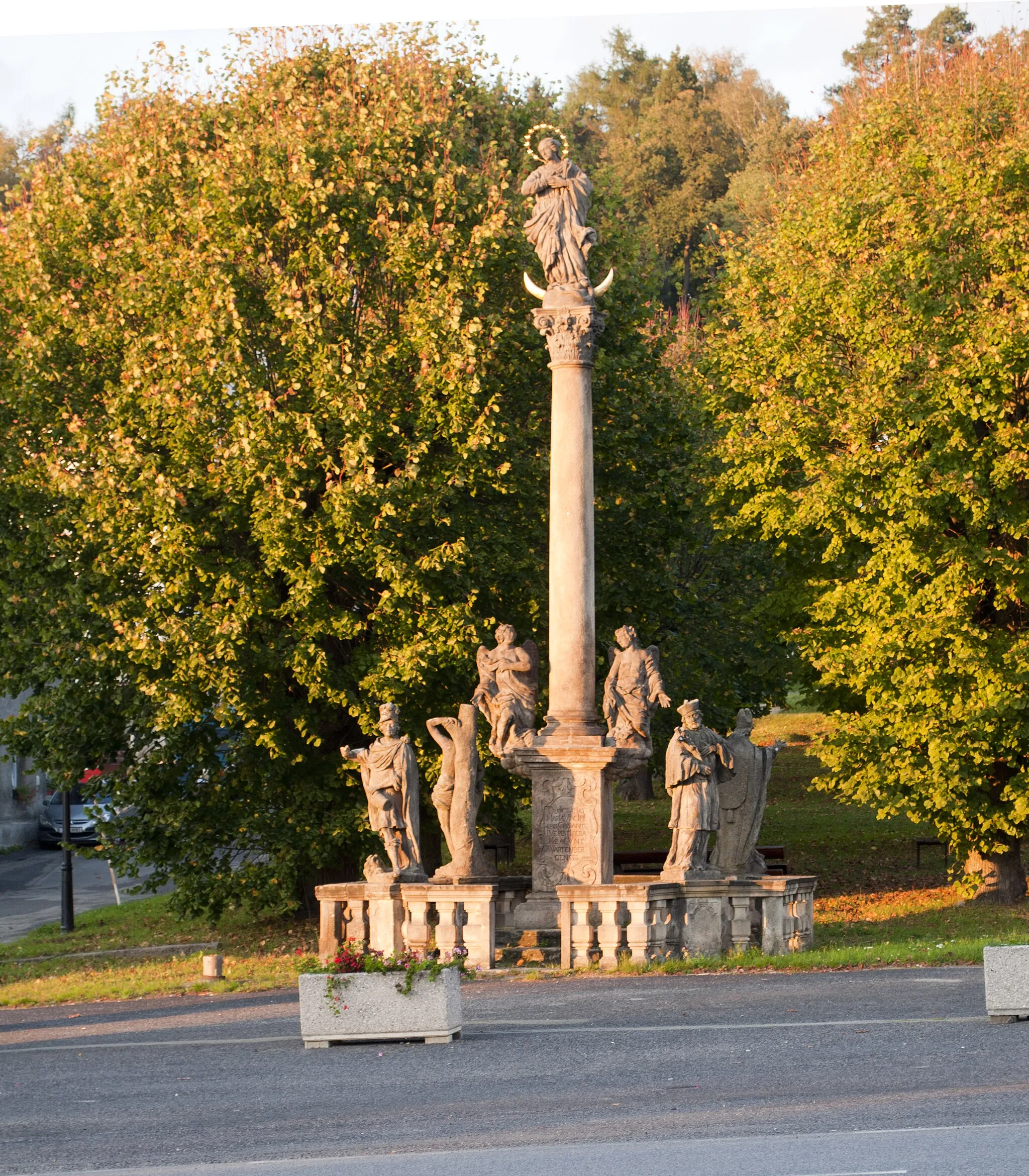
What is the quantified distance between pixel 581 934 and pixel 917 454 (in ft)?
38.0

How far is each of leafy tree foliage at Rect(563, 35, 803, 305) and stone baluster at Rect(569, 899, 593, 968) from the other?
43582 millimetres

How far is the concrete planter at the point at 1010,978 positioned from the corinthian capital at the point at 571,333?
10.0m

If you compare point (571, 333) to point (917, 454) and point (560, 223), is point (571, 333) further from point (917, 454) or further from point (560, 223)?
point (917, 454)

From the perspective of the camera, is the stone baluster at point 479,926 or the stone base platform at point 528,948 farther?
the stone base platform at point 528,948

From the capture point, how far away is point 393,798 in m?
20.9

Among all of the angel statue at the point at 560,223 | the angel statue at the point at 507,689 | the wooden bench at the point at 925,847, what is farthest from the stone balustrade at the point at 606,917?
the wooden bench at the point at 925,847

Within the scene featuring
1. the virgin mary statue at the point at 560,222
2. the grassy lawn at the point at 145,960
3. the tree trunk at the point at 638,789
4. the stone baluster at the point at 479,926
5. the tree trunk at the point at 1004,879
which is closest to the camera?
the stone baluster at the point at 479,926

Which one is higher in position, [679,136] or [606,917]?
[679,136]

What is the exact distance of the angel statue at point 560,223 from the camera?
21859 millimetres

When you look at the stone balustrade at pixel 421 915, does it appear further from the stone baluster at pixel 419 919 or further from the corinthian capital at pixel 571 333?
the corinthian capital at pixel 571 333

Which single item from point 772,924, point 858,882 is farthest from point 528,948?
point 858,882

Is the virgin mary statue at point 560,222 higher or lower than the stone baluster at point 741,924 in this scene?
higher

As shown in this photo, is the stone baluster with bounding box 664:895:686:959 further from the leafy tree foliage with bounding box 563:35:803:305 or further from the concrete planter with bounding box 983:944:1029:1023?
the leafy tree foliage with bounding box 563:35:803:305

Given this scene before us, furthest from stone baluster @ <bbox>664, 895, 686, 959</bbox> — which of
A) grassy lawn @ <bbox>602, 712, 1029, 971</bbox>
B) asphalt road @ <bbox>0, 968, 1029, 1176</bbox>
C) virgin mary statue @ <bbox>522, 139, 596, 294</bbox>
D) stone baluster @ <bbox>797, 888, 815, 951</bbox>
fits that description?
virgin mary statue @ <bbox>522, 139, 596, 294</bbox>
